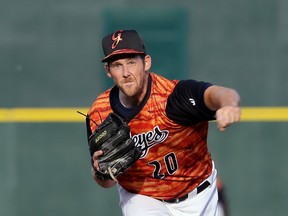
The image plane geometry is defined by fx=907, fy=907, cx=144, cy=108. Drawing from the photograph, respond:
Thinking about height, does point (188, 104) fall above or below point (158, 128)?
above

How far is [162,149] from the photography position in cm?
517

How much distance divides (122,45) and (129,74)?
0.57 ft

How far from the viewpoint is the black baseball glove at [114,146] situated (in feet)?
16.4

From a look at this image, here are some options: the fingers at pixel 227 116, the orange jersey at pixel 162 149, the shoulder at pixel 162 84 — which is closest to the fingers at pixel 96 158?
the orange jersey at pixel 162 149

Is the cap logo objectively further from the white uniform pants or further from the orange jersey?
the white uniform pants

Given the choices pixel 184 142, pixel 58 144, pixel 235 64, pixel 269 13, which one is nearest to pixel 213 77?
pixel 235 64

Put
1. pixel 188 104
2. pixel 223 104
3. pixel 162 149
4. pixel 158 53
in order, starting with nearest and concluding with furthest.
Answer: pixel 223 104
pixel 188 104
pixel 162 149
pixel 158 53

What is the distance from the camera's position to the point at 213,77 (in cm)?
742

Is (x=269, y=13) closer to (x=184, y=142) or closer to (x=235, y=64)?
(x=235, y=64)

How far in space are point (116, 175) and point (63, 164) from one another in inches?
101

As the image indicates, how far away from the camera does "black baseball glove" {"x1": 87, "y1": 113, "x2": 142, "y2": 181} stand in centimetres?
501

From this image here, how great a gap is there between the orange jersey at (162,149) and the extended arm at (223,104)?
36 cm

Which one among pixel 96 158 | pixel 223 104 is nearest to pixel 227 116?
pixel 223 104

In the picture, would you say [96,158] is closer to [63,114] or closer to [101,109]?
[101,109]
